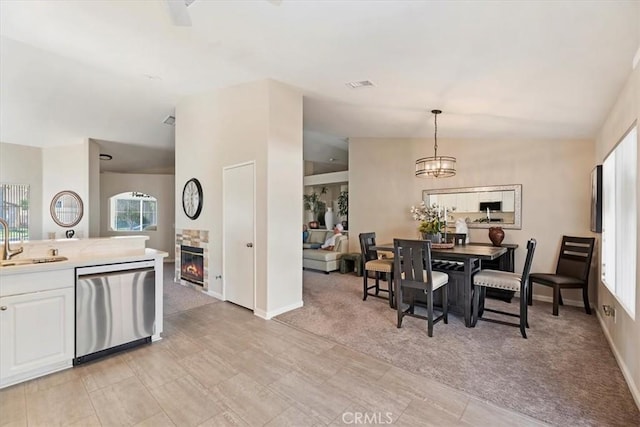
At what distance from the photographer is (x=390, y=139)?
6.06 metres

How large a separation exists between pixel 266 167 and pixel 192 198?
82.0 inches

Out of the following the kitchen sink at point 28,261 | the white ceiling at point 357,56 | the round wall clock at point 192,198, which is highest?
Result: the white ceiling at point 357,56

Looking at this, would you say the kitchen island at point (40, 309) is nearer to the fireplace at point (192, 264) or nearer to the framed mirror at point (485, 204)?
the fireplace at point (192, 264)

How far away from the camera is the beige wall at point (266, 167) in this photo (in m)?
3.71

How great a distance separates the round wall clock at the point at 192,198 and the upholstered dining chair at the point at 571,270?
524 cm

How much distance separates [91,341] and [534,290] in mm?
5764

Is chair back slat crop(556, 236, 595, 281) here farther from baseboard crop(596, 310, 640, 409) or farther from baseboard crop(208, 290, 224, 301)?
baseboard crop(208, 290, 224, 301)

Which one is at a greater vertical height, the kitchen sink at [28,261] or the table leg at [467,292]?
the kitchen sink at [28,261]

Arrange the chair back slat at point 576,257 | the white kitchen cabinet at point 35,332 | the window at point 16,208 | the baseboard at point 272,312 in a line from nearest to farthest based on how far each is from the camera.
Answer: the white kitchen cabinet at point 35,332
the baseboard at point 272,312
the chair back slat at point 576,257
the window at point 16,208

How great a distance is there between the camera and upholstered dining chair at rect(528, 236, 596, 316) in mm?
3740

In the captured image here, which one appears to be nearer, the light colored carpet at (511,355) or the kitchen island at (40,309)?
the light colored carpet at (511,355)

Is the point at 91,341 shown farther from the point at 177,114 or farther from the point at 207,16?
the point at 177,114

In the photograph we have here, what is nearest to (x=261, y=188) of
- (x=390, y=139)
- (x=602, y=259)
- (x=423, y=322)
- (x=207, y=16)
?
(x=207, y=16)

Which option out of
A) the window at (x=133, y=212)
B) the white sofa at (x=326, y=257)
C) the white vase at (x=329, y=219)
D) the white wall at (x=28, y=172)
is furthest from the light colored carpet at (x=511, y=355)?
the window at (x=133, y=212)
